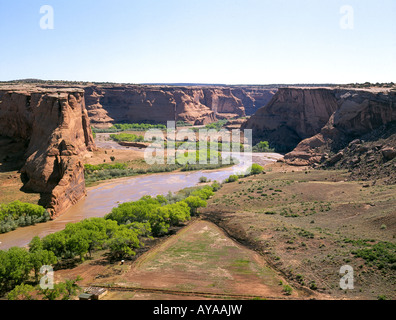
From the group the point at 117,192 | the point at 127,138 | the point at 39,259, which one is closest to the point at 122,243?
the point at 39,259

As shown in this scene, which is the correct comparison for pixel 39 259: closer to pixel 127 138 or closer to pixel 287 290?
pixel 287 290

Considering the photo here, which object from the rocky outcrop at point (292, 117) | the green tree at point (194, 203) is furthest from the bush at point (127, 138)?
the green tree at point (194, 203)

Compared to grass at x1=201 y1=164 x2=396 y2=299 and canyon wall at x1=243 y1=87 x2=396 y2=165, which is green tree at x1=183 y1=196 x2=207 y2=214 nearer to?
grass at x1=201 y1=164 x2=396 y2=299

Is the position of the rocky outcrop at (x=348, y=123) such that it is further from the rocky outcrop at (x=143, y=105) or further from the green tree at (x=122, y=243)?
the rocky outcrop at (x=143, y=105)

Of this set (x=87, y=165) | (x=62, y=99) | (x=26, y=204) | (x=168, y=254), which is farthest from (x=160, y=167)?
(x=168, y=254)

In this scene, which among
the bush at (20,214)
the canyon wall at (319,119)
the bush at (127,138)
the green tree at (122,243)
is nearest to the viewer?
the green tree at (122,243)
